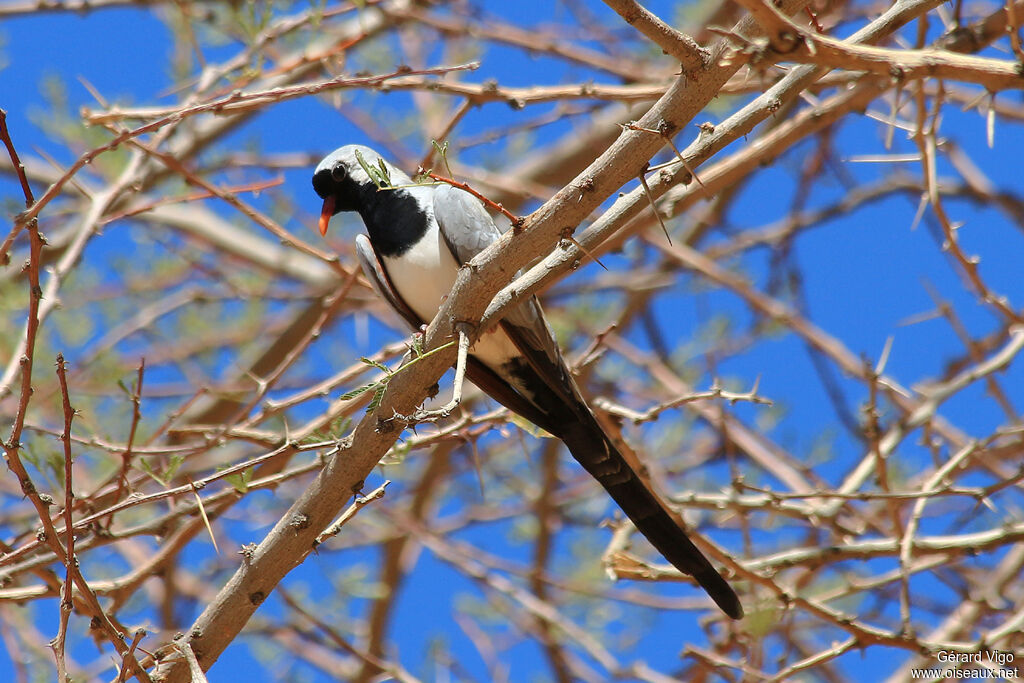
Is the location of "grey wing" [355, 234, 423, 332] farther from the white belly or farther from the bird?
the white belly

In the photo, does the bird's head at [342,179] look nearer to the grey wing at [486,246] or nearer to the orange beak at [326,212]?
the orange beak at [326,212]

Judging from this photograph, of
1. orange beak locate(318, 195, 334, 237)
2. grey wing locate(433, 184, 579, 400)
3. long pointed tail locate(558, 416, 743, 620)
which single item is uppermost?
orange beak locate(318, 195, 334, 237)

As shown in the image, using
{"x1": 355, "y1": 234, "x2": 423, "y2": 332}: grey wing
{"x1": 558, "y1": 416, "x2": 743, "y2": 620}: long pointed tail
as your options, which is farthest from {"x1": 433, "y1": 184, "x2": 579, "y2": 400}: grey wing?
{"x1": 355, "y1": 234, "x2": 423, "y2": 332}: grey wing

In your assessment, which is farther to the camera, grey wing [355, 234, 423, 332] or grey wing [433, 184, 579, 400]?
grey wing [355, 234, 423, 332]

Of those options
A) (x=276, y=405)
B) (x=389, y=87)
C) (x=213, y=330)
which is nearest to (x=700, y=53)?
(x=389, y=87)

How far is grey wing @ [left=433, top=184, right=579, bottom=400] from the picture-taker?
284 centimetres

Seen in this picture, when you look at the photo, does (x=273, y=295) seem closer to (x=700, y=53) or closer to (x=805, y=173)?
(x=805, y=173)

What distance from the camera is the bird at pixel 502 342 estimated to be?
2871mm

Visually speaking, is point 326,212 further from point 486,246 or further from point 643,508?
point 643,508

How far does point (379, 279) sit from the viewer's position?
11.0 ft

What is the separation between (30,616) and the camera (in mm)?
4676

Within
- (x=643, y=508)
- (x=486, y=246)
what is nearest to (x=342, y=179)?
(x=486, y=246)

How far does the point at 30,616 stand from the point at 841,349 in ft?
13.0

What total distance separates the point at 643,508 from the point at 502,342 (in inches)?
25.9
